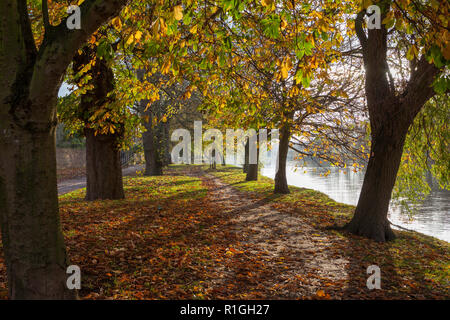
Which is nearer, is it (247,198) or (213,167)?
(247,198)

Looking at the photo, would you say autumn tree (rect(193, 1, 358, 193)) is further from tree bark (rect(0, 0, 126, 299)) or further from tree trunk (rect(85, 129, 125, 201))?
tree trunk (rect(85, 129, 125, 201))

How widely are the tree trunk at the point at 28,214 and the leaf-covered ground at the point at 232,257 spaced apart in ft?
2.70

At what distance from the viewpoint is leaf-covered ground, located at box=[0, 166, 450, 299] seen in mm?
4129

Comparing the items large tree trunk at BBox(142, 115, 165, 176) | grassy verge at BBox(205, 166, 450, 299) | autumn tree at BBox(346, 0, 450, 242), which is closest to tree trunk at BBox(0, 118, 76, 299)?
grassy verge at BBox(205, 166, 450, 299)

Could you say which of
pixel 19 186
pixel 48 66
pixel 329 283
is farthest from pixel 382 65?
pixel 19 186

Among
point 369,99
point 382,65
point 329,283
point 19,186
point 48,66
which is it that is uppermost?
point 382,65

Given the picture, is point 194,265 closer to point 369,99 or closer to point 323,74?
point 323,74

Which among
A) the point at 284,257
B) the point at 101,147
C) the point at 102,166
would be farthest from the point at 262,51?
the point at 102,166

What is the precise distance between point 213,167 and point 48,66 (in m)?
34.2

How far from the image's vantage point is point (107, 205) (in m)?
8.81

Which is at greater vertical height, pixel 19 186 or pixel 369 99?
pixel 369 99

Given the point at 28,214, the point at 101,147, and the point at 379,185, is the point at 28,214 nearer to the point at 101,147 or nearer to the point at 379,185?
the point at 101,147

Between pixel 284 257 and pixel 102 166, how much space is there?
21.7 ft
